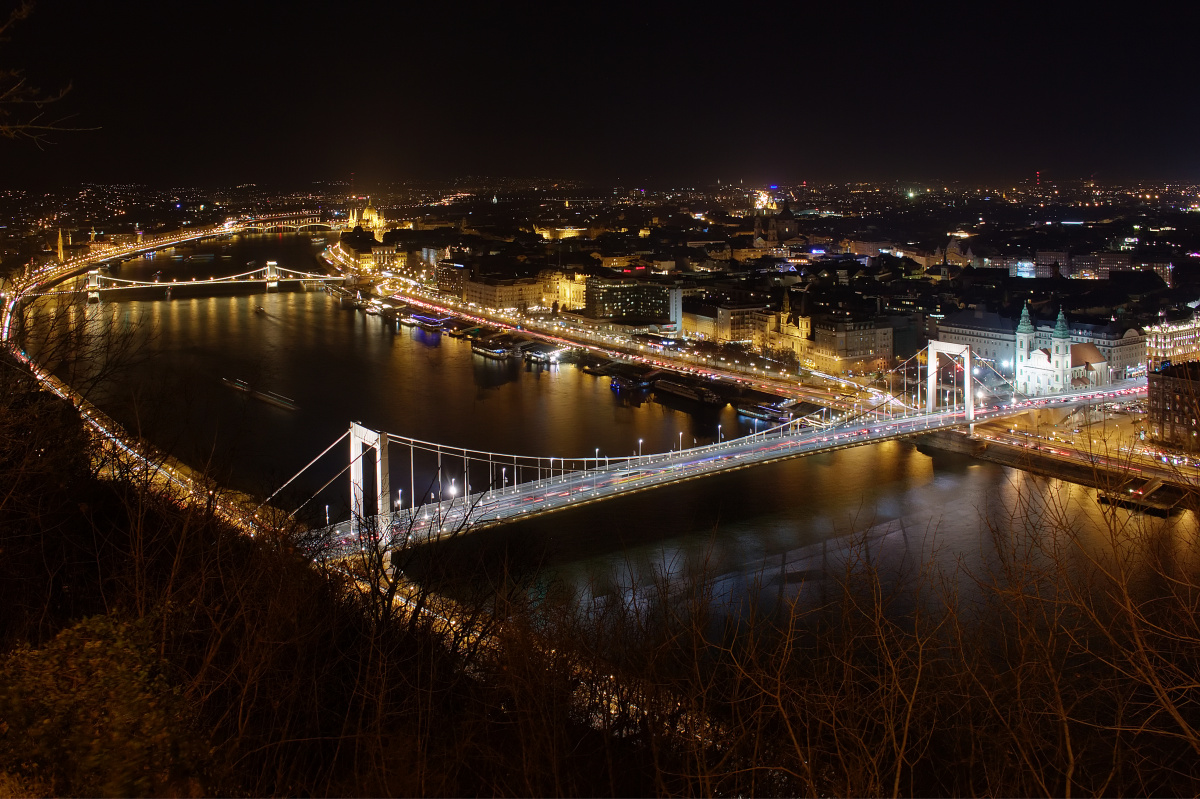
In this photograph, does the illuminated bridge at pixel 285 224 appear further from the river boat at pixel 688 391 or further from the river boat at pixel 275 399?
the river boat at pixel 275 399

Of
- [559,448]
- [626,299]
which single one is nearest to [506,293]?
[626,299]

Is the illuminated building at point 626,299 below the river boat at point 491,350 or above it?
above

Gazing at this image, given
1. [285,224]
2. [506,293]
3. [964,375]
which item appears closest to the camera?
[964,375]

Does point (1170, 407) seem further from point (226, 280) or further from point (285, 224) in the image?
point (285, 224)

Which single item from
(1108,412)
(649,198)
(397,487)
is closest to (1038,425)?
(1108,412)

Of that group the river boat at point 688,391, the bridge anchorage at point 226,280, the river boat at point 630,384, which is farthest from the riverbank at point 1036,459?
the bridge anchorage at point 226,280

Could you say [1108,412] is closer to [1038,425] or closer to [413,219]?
[1038,425]
